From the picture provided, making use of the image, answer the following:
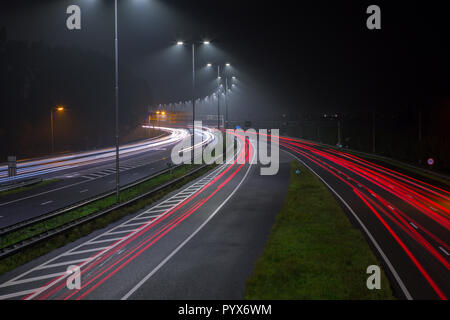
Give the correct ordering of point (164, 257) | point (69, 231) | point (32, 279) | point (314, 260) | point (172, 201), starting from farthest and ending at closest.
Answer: point (172, 201) < point (69, 231) < point (164, 257) < point (314, 260) < point (32, 279)

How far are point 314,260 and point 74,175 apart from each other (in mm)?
30406

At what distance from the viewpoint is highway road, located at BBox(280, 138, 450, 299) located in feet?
42.7

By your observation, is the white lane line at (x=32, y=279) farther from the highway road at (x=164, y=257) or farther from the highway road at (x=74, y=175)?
the highway road at (x=74, y=175)

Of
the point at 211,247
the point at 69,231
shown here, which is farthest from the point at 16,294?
the point at 211,247

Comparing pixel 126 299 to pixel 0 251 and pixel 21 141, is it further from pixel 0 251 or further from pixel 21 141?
pixel 21 141

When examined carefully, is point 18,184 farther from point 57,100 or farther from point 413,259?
point 57,100

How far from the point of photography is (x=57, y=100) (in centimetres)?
9450

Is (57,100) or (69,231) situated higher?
(57,100)

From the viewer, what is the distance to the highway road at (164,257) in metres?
12.1

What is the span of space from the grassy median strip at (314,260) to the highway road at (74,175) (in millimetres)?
14138

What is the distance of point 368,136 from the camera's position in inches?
2697

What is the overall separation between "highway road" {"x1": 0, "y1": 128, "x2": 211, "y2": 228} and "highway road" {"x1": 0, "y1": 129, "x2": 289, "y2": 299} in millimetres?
6703

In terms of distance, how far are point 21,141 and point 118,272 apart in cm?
7037
